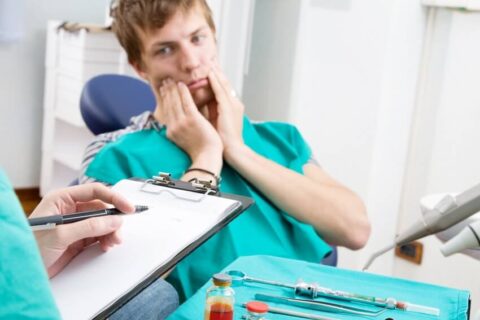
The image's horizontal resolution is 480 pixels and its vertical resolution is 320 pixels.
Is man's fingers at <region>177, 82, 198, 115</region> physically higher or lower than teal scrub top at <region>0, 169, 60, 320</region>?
lower

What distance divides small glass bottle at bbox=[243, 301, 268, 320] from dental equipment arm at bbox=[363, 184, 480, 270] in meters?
0.27

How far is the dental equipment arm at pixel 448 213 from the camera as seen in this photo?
32.4 inches

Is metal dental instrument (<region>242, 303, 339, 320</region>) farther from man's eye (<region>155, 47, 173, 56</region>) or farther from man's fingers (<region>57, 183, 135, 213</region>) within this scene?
man's eye (<region>155, 47, 173, 56</region>)

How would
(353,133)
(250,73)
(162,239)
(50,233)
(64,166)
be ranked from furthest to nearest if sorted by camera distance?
1. (64,166)
2. (250,73)
3. (353,133)
4. (162,239)
5. (50,233)

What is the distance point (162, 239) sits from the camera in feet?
2.86

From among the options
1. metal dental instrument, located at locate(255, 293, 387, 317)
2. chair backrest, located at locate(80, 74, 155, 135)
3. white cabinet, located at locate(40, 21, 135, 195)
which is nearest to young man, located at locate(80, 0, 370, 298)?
chair backrest, located at locate(80, 74, 155, 135)

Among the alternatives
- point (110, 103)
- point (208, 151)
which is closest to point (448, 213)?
point (208, 151)

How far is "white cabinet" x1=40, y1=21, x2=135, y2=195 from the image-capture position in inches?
139

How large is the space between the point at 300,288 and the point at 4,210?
50 centimetres

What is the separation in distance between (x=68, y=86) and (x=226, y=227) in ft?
8.36

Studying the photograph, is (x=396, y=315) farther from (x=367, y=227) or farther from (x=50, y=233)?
(x=367, y=227)

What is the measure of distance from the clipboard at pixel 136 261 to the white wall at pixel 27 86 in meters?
3.05

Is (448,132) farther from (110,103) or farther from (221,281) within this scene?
(221,281)

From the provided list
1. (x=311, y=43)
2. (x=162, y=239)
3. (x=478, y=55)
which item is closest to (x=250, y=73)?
(x=311, y=43)
